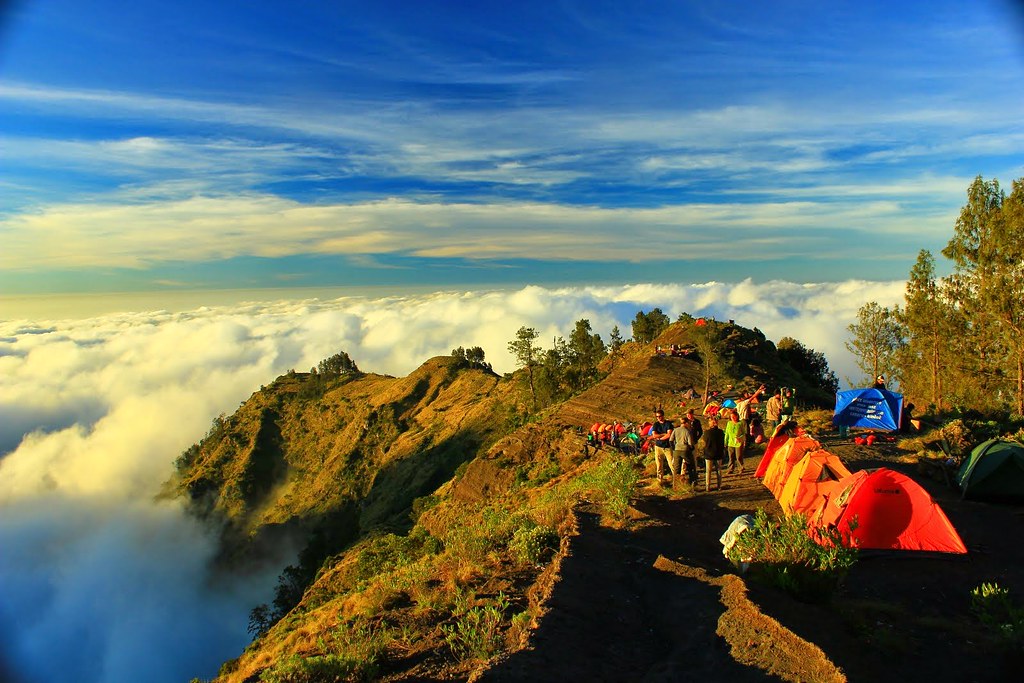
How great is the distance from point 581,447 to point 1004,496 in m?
12.6

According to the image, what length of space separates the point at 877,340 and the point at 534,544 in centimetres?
3881

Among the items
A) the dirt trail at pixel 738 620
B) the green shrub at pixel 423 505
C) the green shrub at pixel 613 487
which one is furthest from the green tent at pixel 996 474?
the green shrub at pixel 423 505

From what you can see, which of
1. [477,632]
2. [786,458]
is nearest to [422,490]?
[786,458]

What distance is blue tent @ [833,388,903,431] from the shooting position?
1675cm

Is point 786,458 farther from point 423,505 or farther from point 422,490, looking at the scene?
point 422,490

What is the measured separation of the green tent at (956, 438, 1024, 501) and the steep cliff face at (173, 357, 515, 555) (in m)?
37.3

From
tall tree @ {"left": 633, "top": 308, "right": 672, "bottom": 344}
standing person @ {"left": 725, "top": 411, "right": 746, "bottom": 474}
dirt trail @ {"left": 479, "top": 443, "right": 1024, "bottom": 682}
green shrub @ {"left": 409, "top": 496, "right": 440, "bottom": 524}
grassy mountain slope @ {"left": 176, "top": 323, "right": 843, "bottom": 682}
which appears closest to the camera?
dirt trail @ {"left": 479, "top": 443, "right": 1024, "bottom": 682}

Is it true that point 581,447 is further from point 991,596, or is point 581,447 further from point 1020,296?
point 1020,296

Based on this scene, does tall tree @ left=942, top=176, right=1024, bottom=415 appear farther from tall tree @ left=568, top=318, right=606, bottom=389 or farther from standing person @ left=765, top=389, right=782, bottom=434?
tall tree @ left=568, top=318, right=606, bottom=389

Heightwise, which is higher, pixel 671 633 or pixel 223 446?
pixel 671 633

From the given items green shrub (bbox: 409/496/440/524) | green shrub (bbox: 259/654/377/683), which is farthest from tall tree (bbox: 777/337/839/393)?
green shrub (bbox: 259/654/377/683)

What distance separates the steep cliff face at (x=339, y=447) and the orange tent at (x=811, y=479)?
1453 inches

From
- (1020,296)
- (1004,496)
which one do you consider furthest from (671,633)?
(1020,296)

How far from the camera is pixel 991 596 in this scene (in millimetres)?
6164
